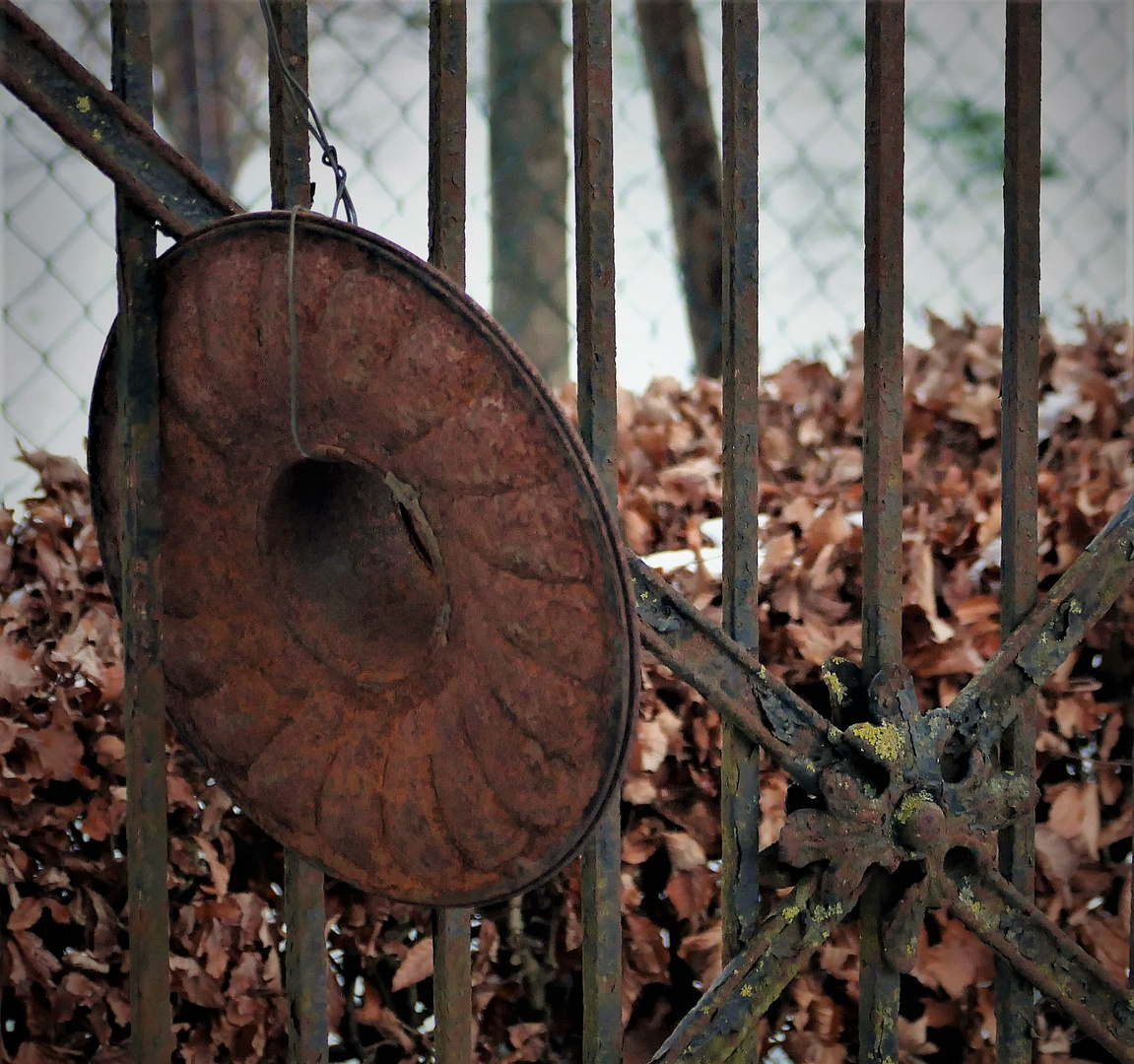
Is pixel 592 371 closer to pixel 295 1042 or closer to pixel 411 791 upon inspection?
pixel 411 791

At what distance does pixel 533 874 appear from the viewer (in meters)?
1.20

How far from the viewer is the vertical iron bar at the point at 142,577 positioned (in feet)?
4.47

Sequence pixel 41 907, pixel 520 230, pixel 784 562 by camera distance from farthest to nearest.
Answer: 1. pixel 520 230
2. pixel 784 562
3. pixel 41 907

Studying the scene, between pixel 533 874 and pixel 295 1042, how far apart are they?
20.2 inches

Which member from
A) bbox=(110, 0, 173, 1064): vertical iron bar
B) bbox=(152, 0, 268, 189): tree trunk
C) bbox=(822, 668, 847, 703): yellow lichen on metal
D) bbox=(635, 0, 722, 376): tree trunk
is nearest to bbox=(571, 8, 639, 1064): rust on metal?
bbox=(822, 668, 847, 703): yellow lichen on metal

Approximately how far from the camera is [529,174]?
477cm

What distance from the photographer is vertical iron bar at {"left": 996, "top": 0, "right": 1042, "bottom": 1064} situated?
167 centimetres

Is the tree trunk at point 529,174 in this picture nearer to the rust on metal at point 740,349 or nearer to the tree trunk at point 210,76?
the tree trunk at point 210,76

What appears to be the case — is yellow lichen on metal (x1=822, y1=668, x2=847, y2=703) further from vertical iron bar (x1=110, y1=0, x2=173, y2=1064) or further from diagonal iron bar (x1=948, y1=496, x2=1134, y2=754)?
vertical iron bar (x1=110, y1=0, x2=173, y2=1064)

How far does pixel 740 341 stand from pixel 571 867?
3.00 ft

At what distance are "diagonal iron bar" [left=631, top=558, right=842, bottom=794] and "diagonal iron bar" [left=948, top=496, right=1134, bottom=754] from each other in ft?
0.74

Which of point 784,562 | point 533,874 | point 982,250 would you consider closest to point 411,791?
point 533,874

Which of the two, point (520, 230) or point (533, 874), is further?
point (520, 230)

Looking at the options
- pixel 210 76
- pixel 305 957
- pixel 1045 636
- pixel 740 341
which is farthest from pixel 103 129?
pixel 210 76
